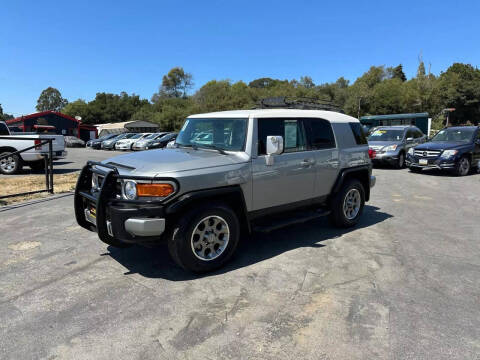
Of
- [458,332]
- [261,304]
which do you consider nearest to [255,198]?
[261,304]

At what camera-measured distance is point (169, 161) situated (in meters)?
3.92

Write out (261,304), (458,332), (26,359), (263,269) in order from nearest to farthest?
(26,359) → (458,332) → (261,304) → (263,269)

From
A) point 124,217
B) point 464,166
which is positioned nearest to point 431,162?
point 464,166

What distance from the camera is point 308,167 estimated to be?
4.97 m

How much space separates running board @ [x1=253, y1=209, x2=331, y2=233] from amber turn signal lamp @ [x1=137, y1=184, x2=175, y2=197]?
134 centimetres

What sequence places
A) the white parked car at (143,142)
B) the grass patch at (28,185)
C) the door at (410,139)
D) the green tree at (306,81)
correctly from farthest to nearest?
the green tree at (306,81)
the white parked car at (143,142)
the door at (410,139)
the grass patch at (28,185)

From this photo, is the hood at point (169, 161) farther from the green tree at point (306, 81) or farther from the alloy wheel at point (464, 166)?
the green tree at point (306, 81)

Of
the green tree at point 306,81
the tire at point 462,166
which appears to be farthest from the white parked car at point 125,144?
the green tree at point 306,81

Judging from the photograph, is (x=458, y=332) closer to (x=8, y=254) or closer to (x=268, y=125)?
(x=268, y=125)

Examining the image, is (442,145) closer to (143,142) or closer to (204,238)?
(204,238)

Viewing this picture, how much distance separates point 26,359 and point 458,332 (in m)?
3.39

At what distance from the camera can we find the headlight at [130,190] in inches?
144

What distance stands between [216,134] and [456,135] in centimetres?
1203

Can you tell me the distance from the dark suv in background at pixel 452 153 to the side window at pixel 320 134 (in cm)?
849
